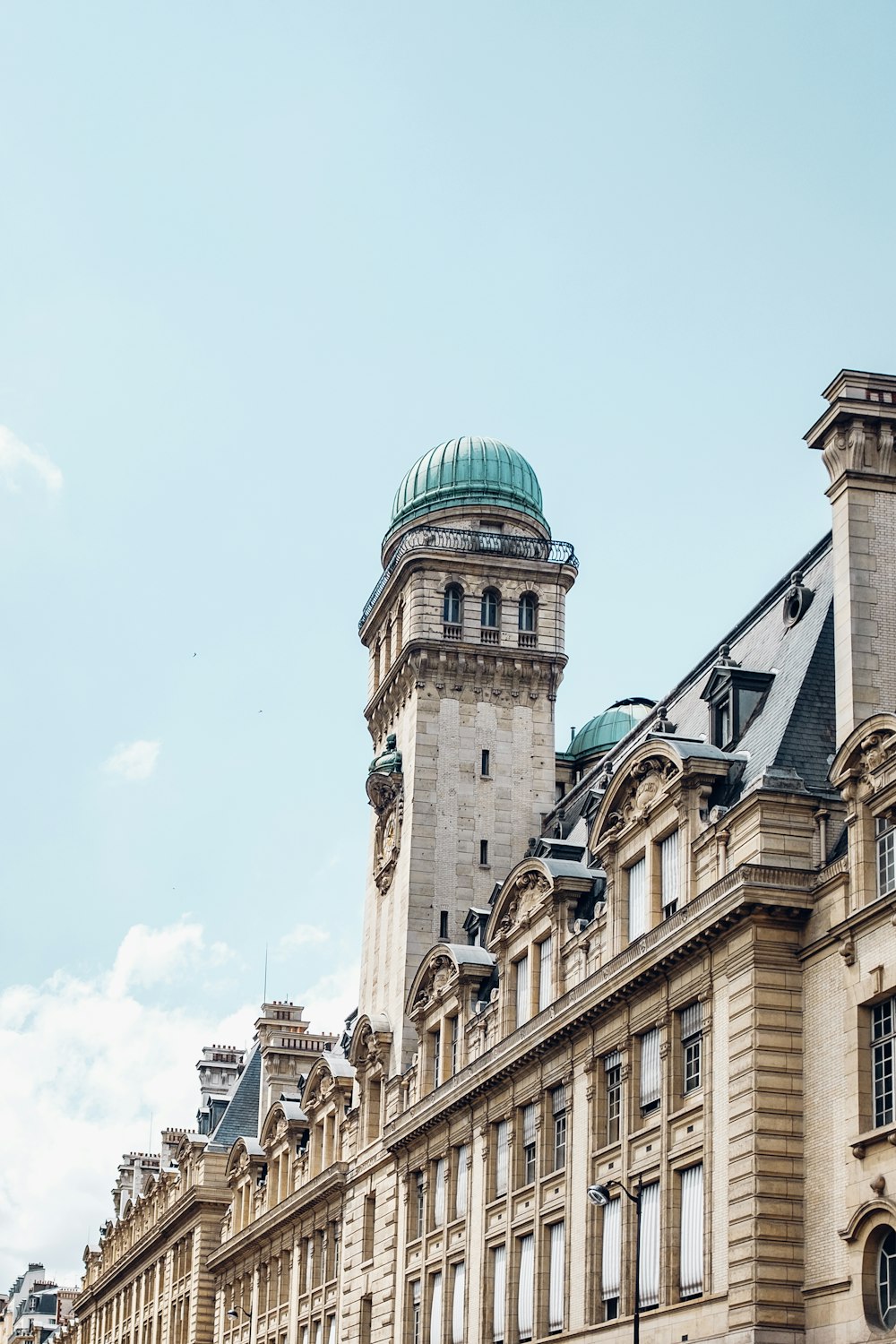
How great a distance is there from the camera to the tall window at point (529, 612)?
78688mm

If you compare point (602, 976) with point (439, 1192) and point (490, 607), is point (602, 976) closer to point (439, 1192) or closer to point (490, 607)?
point (439, 1192)

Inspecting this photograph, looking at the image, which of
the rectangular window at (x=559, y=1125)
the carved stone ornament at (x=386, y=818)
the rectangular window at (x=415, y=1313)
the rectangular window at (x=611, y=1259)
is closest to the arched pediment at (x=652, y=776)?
the rectangular window at (x=559, y=1125)

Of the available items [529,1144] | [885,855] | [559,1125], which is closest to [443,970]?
[529,1144]

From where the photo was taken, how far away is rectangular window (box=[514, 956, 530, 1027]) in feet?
196

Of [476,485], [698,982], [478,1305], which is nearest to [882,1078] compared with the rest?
[698,982]

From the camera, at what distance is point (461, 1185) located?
63531mm

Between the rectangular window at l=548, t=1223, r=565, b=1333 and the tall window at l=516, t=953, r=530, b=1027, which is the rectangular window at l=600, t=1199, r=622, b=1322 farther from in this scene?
the tall window at l=516, t=953, r=530, b=1027

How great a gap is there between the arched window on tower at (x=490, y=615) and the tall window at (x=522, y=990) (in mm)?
19525

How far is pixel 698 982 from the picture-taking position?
152 feet

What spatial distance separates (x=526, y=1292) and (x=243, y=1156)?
46206 millimetres

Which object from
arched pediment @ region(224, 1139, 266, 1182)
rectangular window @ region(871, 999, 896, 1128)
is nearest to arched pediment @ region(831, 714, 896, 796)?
rectangular window @ region(871, 999, 896, 1128)

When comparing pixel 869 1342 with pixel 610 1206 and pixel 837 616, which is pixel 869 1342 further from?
pixel 837 616

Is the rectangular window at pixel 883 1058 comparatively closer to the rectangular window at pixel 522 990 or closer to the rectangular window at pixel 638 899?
the rectangular window at pixel 638 899

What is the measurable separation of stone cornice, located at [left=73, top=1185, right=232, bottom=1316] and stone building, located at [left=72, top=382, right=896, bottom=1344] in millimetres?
16105
